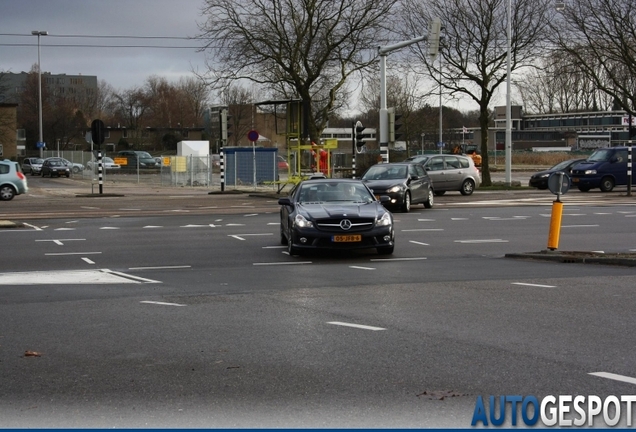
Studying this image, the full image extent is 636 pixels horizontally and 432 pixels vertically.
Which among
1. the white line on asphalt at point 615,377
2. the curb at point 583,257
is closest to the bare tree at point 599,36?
the curb at point 583,257

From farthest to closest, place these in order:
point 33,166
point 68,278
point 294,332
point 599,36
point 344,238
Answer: point 33,166, point 599,36, point 344,238, point 68,278, point 294,332

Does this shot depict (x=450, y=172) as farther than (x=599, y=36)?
No

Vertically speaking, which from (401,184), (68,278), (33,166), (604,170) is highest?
(33,166)

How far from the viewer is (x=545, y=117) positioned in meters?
123

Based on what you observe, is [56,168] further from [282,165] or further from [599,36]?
[599,36]

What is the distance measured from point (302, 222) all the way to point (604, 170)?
26.9m

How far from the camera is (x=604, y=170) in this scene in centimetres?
3984

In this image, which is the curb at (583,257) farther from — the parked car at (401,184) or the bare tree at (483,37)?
the bare tree at (483,37)

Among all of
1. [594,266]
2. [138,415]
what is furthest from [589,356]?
[594,266]

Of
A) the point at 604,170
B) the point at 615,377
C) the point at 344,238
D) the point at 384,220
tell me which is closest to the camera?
the point at 615,377

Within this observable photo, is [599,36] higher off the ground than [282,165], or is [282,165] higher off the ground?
[599,36]

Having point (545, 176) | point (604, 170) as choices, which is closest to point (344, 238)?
point (604, 170)

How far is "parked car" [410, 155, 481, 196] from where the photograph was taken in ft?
122

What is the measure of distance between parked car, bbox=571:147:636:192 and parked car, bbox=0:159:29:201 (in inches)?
954
